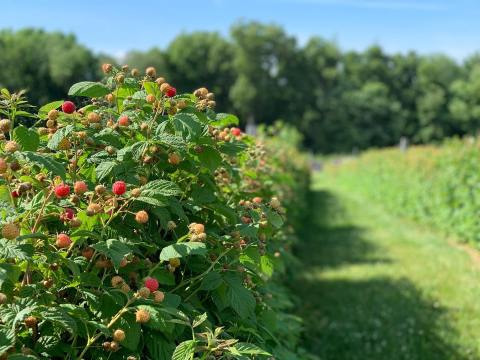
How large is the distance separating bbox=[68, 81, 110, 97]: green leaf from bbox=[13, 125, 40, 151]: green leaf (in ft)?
0.81

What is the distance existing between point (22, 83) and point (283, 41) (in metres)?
28.5

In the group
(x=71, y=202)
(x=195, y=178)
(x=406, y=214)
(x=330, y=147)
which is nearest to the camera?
(x=71, y=202)

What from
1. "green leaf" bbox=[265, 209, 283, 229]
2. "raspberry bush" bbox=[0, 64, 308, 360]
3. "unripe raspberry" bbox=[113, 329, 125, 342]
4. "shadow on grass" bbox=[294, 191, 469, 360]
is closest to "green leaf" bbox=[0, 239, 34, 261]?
"raspberry bush" bbox=[0, 64, 308, 360]

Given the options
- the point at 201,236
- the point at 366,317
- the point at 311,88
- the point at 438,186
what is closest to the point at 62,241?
the point at 201,236

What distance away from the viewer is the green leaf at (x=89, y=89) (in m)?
1.81

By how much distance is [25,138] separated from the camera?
5.22 feet

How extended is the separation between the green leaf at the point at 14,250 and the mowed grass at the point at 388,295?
156 inches

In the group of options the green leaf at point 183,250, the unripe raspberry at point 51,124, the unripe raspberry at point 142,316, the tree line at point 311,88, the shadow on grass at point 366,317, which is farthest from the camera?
the tree line at point 311,88

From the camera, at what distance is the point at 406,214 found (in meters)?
13.6

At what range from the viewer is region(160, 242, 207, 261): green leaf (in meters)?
1.45

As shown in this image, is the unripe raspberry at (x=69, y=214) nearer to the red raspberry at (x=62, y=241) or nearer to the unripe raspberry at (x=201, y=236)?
the red raspberry at (x=62, y=241)

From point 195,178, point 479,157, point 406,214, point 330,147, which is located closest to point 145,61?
point 330,147

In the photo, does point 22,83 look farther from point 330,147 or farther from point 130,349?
point 130,349

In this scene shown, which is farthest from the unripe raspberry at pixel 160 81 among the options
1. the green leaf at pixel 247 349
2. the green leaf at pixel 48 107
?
the green leaf at pixel 247 349
